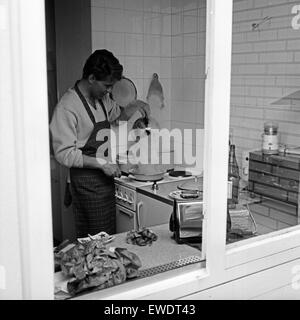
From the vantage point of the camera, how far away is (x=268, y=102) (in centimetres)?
241

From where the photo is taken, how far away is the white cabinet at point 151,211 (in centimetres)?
241

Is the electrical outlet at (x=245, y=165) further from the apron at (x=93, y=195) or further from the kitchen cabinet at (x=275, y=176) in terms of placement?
the apron at (x=93, y=195)

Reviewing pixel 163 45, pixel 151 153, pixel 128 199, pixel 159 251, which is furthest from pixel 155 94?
pixel 159 251

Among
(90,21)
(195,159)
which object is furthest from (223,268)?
(90,21)

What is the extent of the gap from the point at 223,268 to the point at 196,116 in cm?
183

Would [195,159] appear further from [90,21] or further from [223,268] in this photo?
[223,268]

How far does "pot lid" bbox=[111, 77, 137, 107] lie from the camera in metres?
2.98

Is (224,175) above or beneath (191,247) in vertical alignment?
above

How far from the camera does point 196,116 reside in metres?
2.96

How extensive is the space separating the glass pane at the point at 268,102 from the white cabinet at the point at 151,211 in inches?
18.4

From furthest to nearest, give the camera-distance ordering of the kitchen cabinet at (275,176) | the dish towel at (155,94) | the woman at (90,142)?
the dish towel at (155,94), the woman at (90,142), the kitchen cabinet at (275,176)

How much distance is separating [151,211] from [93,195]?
0.34 m

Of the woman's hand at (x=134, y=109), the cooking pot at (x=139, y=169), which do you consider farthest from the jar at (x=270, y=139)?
the woman's hand at (x=134, y=109)

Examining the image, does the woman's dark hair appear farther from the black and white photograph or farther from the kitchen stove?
the kitchen stove
